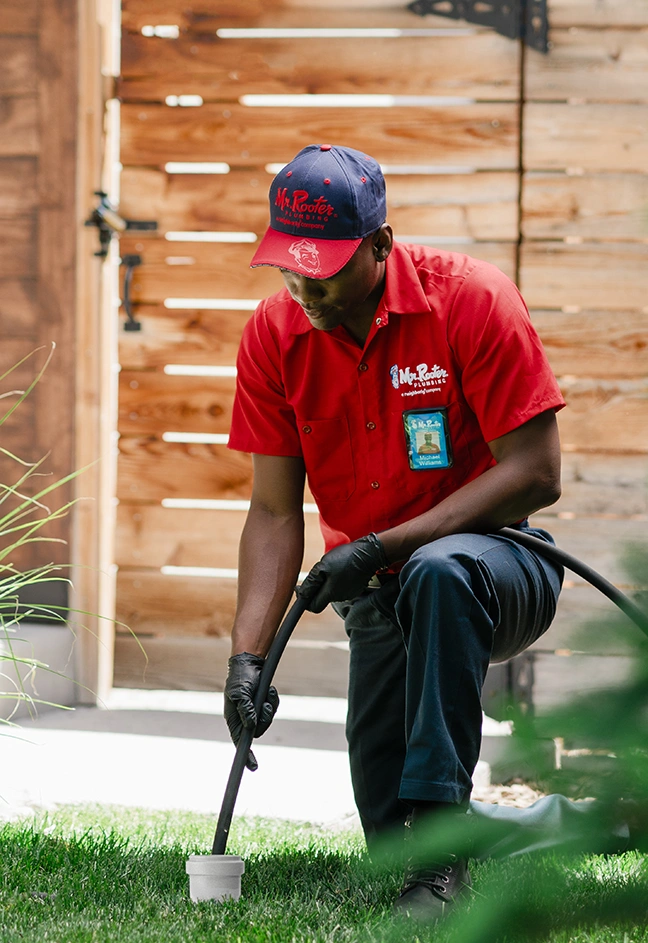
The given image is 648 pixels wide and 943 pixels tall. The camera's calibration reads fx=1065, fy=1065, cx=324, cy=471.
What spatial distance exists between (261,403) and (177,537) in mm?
1481

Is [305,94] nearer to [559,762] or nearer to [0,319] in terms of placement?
[0,319]

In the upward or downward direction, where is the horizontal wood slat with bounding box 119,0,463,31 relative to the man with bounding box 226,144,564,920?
upward

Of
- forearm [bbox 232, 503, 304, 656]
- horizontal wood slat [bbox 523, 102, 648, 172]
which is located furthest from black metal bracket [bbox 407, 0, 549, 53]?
forearm [bbox 232, 503, 304, 656]

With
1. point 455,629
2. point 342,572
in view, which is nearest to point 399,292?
point 342,572

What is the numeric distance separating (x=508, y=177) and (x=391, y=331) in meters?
1.55

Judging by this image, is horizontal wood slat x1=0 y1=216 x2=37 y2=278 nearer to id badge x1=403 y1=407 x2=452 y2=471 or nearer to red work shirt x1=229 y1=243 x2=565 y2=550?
red work shirt x1=229 y1=243 x2=565 y2=550

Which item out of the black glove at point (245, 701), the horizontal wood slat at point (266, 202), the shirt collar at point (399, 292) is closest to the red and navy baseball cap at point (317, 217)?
the shirt collar at point (399, 292)

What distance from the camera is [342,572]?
1812 mm

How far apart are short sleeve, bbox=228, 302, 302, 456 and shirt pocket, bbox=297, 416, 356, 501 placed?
0.04 metres

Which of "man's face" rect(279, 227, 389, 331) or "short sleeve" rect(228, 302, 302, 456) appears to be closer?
"man's face" rect(279, 227, 389, 331)

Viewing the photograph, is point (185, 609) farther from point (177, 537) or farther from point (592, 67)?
point (592, 67)

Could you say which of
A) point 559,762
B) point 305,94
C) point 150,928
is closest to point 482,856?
point 559,762

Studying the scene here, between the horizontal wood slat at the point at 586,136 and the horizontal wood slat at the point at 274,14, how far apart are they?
42 centimetres

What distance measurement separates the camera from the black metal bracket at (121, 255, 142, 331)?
11.6ft
